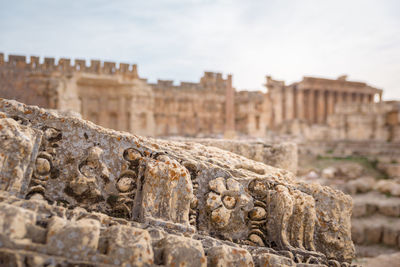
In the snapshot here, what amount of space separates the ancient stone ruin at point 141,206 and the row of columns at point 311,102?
3114 centimetres

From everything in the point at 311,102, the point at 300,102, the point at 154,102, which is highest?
the point at 311,102

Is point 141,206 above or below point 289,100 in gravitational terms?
below

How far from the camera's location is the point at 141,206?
92.2 inches

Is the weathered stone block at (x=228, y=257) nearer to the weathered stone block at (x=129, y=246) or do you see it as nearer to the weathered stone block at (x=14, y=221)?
the weathered stone block at (x=129, y=246)

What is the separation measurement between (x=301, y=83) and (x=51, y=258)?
111 feet

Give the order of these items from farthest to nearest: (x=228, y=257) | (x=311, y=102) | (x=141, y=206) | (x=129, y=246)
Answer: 1. (x=311, y=102)
2. (x=141, y=206)
3. (x=228, y=257)
4. (x=129, y=246)

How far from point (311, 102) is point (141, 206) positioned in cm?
3405

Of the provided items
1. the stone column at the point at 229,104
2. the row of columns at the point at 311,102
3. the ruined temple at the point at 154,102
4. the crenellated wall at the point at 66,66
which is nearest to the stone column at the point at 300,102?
the row of columns at the point at 311,102

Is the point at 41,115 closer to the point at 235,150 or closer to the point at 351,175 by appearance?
the point at 235,150

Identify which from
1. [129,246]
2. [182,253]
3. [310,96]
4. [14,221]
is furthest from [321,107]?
[14,221]

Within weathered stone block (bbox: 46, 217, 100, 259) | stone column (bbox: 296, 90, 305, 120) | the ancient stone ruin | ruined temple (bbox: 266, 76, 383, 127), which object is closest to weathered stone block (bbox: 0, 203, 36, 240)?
the ancient stone ruin

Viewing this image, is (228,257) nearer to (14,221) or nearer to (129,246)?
(129,246)

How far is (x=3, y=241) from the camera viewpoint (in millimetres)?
1676

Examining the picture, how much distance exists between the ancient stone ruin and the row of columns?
A: 31141 millimetres
